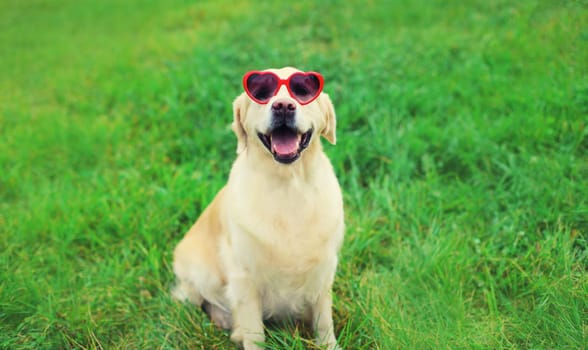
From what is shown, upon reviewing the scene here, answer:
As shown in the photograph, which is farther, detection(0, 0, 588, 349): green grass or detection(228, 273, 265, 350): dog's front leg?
detection(0, 0, 588, 349): green grass

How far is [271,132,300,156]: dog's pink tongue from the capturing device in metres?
1.98

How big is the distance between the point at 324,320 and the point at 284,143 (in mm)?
896

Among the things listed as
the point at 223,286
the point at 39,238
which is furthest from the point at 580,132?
the point at 39,238

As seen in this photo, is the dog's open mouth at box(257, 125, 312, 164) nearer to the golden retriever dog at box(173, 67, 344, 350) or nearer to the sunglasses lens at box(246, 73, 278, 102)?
the golden retriever dog at box(173, 67, 344, 350)

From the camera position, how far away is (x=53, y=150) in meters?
4.29

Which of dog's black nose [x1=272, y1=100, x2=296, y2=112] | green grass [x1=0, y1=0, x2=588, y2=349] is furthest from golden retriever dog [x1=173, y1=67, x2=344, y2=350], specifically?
green grass [x1=0, y1=0, x2=588, y2=349]

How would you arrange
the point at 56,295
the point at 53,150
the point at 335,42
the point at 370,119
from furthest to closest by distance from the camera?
the point at 335,42, the point at 53,150, the point at 370,119, the point at 56,295

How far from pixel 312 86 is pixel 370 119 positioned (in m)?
2.01

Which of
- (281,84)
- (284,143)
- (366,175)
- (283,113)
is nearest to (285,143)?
(284,143)

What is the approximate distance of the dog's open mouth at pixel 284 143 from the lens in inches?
77.8

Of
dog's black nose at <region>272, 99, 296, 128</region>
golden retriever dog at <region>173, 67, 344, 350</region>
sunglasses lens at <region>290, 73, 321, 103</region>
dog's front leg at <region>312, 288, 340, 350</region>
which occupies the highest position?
sunglasses lens at <region>290, 73, 321, 103</region>

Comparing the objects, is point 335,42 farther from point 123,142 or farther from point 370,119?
point 123,142

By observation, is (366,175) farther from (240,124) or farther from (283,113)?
(283,113)

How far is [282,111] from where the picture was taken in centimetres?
193
